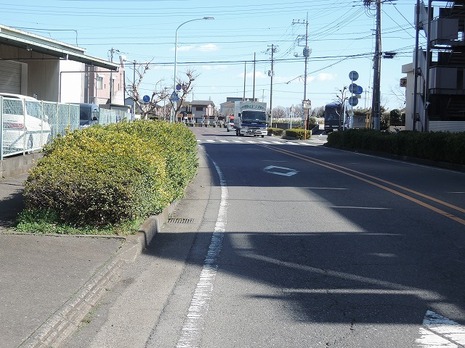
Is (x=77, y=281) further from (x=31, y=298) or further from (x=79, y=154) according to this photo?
(x=79, y=154)

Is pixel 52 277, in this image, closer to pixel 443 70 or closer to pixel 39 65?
pixel 39 65

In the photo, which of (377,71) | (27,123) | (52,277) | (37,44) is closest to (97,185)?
(52,277)

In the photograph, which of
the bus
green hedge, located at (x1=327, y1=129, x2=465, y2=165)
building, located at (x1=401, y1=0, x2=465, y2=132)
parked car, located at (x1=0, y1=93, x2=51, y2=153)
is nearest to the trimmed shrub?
parked car, located at (x1=0, y1=93, x2=51, y2=153)

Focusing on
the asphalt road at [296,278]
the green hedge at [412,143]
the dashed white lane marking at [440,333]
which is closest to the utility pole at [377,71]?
the green hedge at [412,143]

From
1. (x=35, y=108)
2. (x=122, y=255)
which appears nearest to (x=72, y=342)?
(x=122, y=255)

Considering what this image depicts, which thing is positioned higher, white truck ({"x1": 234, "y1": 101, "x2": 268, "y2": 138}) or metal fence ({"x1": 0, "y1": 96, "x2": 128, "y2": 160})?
white truck ({"x1": 234, "y1": 101, "x2": 268, "y2": 138})

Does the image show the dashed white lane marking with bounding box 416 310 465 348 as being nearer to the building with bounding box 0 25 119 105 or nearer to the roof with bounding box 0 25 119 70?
the roof with bounding box 0 25 119 70

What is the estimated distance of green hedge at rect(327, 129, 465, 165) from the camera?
22.4 metres

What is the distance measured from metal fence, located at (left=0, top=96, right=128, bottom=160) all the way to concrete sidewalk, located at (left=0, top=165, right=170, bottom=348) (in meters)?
4.77

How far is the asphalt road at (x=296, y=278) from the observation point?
534 centimetres

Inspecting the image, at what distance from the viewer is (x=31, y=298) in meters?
5.68

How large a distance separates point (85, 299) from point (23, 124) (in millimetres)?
11101

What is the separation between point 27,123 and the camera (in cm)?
1630

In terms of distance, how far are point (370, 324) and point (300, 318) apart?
647mm
